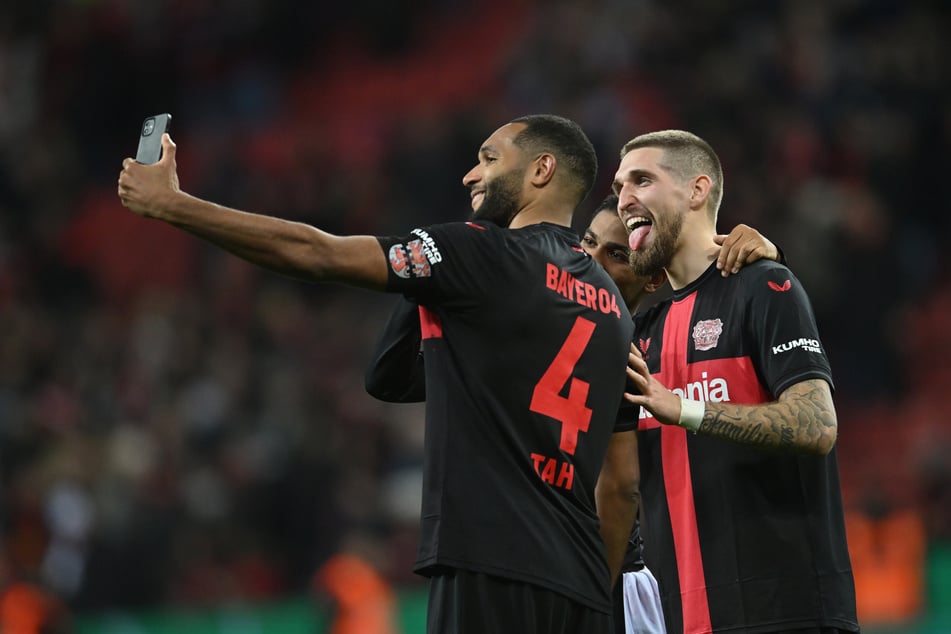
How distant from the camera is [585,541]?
398 cm

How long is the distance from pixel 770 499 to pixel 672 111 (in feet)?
30.2

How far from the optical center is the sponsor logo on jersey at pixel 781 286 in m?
4.18

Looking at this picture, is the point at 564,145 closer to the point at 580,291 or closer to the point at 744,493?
the point at 580,291

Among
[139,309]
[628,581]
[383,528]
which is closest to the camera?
[628,581]

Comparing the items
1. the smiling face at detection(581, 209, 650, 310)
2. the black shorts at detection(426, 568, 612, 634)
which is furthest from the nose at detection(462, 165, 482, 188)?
the black shorts at detection(426, 568, 612, 634)

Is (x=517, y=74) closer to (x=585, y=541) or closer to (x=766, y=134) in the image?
(x=766, y=134)

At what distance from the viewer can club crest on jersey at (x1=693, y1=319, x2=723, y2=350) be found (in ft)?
14.1

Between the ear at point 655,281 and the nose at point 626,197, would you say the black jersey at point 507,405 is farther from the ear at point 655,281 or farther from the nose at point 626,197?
the ear at point 655,281

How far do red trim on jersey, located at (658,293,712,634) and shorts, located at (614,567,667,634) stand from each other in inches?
12.6

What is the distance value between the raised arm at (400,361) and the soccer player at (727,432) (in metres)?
0.71

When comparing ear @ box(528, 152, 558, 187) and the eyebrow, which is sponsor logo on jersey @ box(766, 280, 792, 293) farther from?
ear @ box(528, 152, 558, 187)

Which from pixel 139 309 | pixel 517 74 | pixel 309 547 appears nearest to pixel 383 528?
pixel 309 547

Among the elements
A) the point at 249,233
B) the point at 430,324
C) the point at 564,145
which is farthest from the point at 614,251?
the point at 249,233

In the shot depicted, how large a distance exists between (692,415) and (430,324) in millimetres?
790
